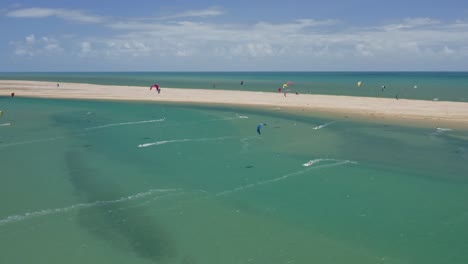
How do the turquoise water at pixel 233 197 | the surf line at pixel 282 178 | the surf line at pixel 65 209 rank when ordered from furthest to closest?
the surf line at pixel 282 178 → the surf line at pixel 65 209 → the turquoise water at pixel 233 197

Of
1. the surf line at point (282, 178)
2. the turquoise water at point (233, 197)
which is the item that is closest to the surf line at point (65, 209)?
the turquoise water at point (233, 197)

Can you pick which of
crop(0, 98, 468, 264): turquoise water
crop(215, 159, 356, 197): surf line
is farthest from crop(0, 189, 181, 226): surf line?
crop(215, 159, 356, 197): surf line

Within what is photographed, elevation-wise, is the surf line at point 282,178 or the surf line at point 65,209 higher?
the surf line at point 282,178

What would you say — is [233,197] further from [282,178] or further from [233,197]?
[282,178]

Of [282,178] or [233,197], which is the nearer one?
[233,197]

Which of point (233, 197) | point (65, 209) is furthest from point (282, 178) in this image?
point (65, 209)

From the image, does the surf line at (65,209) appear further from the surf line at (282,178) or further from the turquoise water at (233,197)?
the surf line at (282,178)
